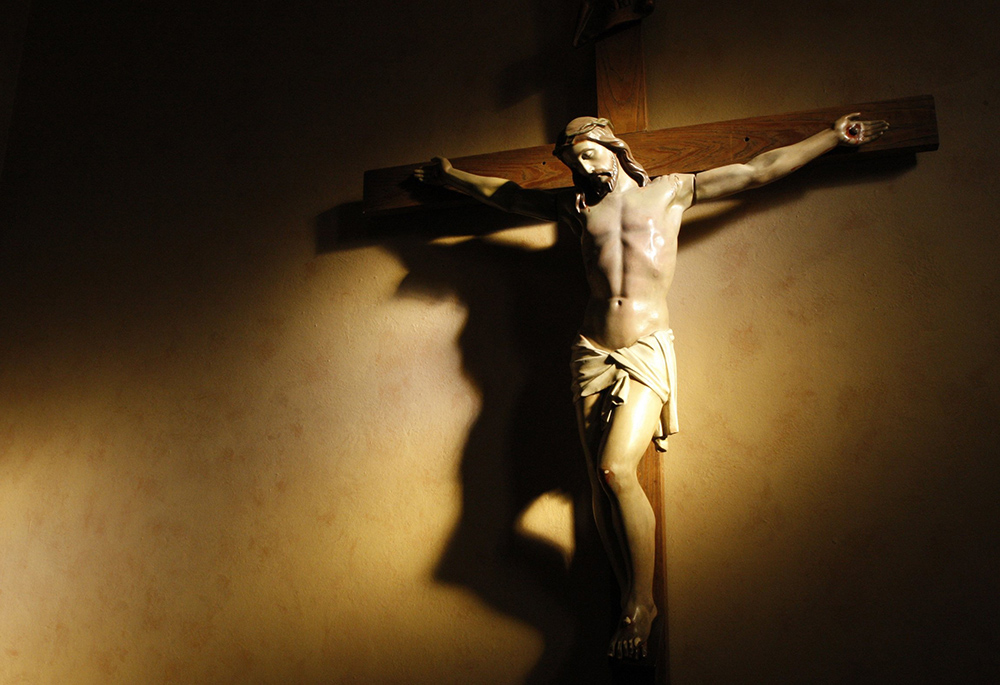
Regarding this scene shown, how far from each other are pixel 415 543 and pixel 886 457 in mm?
1374

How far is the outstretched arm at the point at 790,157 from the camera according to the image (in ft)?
7.03

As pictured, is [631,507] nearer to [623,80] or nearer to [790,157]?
[790,157]

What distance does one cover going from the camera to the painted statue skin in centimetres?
195

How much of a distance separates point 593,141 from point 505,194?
0.34 m

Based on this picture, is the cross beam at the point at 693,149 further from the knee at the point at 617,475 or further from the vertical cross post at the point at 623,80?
the knee at the point at 617,475

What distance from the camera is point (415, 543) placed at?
7.97 feet

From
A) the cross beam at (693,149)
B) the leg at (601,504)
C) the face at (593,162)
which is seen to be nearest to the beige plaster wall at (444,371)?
the cross beam at (693,149)

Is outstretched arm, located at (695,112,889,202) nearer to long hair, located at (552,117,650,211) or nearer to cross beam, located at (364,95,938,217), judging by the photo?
cross beam, located at (364,95,938,217)

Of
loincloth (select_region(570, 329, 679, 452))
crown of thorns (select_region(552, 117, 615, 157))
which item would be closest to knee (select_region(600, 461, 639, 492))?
loincloth (select_region(570, 329, 679, 452))

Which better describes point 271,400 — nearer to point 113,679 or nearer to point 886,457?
point 113,679

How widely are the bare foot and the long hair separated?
3.58 feet

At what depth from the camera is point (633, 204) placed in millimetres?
2178

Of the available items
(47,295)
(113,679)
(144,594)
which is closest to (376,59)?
(47,295)

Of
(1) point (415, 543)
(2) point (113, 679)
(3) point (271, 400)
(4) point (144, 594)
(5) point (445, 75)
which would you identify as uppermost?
(5) point (445, 75)
